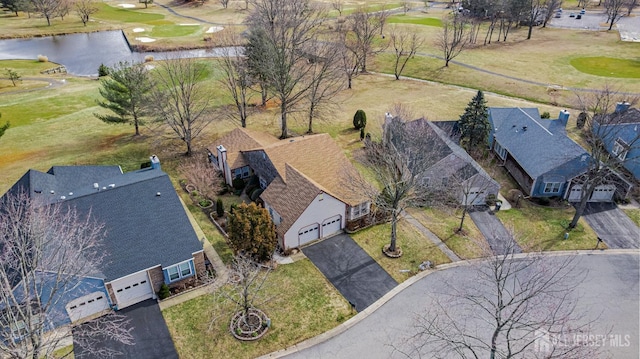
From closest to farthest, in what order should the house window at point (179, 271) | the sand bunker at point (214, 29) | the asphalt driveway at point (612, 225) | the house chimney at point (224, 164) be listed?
the house window at point (179, 271) → the asphalt driveway at point (612, 225) → the house chimney at point (224, 164) → the sand bunker at point (214, 29)

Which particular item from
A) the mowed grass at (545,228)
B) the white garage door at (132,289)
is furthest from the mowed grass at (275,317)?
the mowed grass at (545,228)

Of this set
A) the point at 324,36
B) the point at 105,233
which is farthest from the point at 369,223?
the point at 324,36

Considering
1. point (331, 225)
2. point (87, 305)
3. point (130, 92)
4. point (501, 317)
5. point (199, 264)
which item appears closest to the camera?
point (501, 317)

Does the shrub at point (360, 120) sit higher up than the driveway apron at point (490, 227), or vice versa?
the shrub at point (360, 120)

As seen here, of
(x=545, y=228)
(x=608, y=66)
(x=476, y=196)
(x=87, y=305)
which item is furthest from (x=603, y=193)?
(x=608, y=66)

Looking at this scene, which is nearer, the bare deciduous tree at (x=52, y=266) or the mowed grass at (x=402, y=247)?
the bare deciduous tree at (x=52, y=266)

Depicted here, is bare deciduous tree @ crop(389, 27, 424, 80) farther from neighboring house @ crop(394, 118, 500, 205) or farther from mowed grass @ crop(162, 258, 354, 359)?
mowed grass @ crop(162, 258, 354, 359)

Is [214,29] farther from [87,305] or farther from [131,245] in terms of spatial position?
[87,305]

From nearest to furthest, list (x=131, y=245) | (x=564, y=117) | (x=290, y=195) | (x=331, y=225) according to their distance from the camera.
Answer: (x=131, y=245)
(x=290, y=195)
(x=331, y=225)
(x=564, y=117)

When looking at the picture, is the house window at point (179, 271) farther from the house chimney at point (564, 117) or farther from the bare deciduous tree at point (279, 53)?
the house chimney at point (564, 117)
